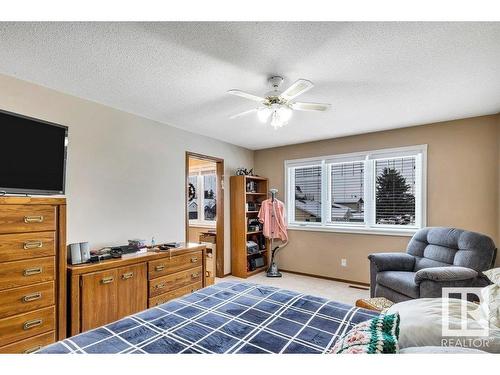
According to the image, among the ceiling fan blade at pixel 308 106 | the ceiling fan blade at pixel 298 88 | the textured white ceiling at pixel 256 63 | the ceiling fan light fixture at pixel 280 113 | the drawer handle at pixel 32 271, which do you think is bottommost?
the drawer handle at pixel 32 271

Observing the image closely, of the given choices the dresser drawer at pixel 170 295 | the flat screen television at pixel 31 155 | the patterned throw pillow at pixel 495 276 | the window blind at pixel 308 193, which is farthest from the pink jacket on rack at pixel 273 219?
the patterned throw pillow at pixel 495 276

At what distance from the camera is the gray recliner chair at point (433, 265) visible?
2.51 m

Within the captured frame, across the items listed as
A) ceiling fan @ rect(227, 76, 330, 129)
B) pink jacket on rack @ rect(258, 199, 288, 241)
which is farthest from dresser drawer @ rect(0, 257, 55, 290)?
pink jacket on rack @ rect(258, 199, 288, 241)

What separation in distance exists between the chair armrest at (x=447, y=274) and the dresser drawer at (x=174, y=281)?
2.45m

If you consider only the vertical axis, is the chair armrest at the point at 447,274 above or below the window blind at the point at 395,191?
below

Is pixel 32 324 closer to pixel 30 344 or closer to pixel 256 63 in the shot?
pixel 30 344

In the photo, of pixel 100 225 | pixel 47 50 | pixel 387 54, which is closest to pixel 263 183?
pixel 100 225

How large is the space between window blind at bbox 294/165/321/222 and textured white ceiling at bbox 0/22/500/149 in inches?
70.4

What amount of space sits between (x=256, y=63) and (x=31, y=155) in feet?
6.17

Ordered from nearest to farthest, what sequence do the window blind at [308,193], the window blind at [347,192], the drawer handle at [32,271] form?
the drawer handle at [32,271], the window blind at [347,192], the window blind at [308,193]

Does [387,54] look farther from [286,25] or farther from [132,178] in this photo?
[132,178]

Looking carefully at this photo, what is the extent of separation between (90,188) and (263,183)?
3194 millimetres

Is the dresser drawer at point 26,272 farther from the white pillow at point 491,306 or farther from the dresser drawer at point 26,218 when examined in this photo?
the white pillow at point 491,306

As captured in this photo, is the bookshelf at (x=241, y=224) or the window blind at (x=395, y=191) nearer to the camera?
the window blind at (x=395, y=191)
